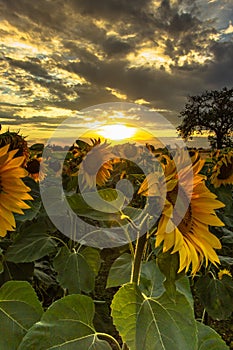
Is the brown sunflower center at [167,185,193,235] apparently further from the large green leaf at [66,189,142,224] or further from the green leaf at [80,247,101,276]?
the green leaf at [80,247,101,276]

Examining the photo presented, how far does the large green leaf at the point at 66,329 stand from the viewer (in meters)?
0.91

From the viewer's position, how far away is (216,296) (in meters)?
2.17

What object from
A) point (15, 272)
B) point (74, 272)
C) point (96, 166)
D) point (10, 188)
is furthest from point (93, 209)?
point (96, 166)

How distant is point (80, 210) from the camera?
42.8 inches

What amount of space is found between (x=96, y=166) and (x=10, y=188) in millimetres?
1324

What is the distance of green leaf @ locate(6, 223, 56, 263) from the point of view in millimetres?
1514

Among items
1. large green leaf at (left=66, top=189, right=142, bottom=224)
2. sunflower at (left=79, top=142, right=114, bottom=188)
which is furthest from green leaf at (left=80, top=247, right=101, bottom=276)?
sunflower at (left=79, top=142, right=114, bottom=188)

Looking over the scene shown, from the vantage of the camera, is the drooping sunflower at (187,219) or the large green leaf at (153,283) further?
the large green leaf at (153,283)

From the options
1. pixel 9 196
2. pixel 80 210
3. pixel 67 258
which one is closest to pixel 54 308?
pixel 80 210

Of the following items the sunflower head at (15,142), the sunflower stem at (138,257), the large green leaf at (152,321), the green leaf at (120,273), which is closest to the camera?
the large green leaf at (152,321)

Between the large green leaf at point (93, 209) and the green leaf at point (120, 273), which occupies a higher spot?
the large green leaf at point (93, 209)

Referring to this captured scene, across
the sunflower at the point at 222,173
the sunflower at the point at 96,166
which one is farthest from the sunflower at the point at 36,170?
the sunflower at the point at 222,173

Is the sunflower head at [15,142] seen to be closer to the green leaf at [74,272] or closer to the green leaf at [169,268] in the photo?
the green leaf at [74,272]

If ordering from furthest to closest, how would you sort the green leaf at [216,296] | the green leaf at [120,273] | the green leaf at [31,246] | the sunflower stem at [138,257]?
the green leaf at [216,296] < the green leaf at [31,246] < the green leaf at [120,273] < the sunflower stem at [138,257]
